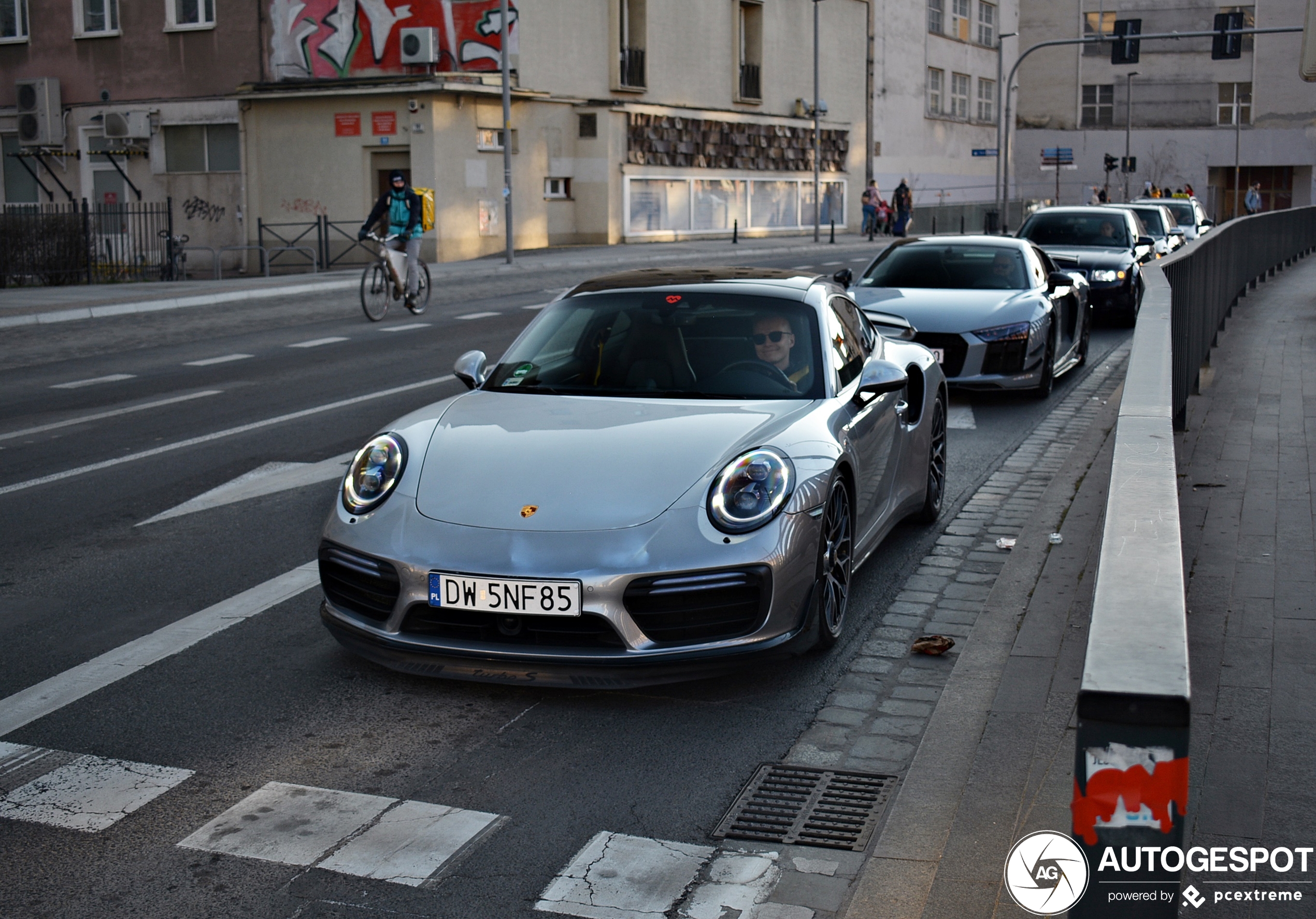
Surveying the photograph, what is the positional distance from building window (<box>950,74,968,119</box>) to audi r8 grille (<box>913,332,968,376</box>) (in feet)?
194

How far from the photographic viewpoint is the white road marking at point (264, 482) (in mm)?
8109

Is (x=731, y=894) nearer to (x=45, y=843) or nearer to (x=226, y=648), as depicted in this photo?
(x=45, y=843)

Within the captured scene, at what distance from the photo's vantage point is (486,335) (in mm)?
17531

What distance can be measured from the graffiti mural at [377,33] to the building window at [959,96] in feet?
121

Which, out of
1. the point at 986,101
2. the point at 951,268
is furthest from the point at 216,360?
the point at 986,101

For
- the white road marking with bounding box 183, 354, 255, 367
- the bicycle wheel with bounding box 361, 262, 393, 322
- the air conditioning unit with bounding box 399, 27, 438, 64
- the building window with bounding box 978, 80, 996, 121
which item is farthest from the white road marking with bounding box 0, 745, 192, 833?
the building window with bounding box 978, 80, 996, 121

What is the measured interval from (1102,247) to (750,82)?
3214 centimetres

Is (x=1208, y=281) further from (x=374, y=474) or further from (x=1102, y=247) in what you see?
(x=374, y=474)

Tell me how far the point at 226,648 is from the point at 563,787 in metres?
1.90

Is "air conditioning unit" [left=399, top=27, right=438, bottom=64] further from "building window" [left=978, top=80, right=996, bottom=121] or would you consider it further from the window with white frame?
"building window" [left=978, top=80, right=996, bottom=121]

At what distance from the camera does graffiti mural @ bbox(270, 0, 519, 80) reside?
35.8 m

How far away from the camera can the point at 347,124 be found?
119ft

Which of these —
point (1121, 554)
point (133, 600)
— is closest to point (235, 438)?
point (133, 600)

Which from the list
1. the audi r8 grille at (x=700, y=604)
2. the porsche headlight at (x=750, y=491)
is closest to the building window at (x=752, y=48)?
the porsche headlight at (x=750, y=491)
